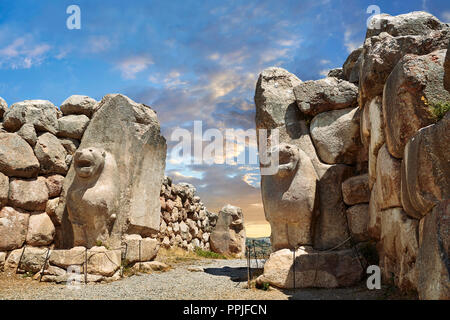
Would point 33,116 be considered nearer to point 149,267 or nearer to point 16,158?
point 16,158

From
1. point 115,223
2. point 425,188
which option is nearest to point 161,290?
point 115,223

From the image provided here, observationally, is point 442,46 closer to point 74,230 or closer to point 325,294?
point 325,294

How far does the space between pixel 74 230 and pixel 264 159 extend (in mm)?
3439

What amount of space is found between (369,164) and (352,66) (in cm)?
251

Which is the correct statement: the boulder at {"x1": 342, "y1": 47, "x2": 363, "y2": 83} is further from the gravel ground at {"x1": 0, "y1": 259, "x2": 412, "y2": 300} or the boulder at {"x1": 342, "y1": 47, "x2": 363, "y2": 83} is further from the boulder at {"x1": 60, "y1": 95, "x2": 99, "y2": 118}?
the boulder at {"x1": 60, "y1": 95, "x2": 99, "y2": 118}

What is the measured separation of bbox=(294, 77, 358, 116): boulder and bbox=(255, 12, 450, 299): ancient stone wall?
0.7 inches

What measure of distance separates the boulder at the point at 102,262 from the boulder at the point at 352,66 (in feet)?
16.7

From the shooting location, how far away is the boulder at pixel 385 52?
4.40m

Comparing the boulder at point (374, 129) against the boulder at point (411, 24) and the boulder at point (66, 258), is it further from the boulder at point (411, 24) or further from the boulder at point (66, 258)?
the boulder at point (66, 258)

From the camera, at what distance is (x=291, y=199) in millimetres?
5758

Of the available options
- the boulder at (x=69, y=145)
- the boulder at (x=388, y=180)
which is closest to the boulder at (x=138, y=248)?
the boulder at (x=69, y=145)

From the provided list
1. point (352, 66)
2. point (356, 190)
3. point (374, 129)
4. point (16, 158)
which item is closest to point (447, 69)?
point (374, 129)

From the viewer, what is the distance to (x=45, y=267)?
6215 mm

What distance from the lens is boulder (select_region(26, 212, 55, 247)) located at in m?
6.60
